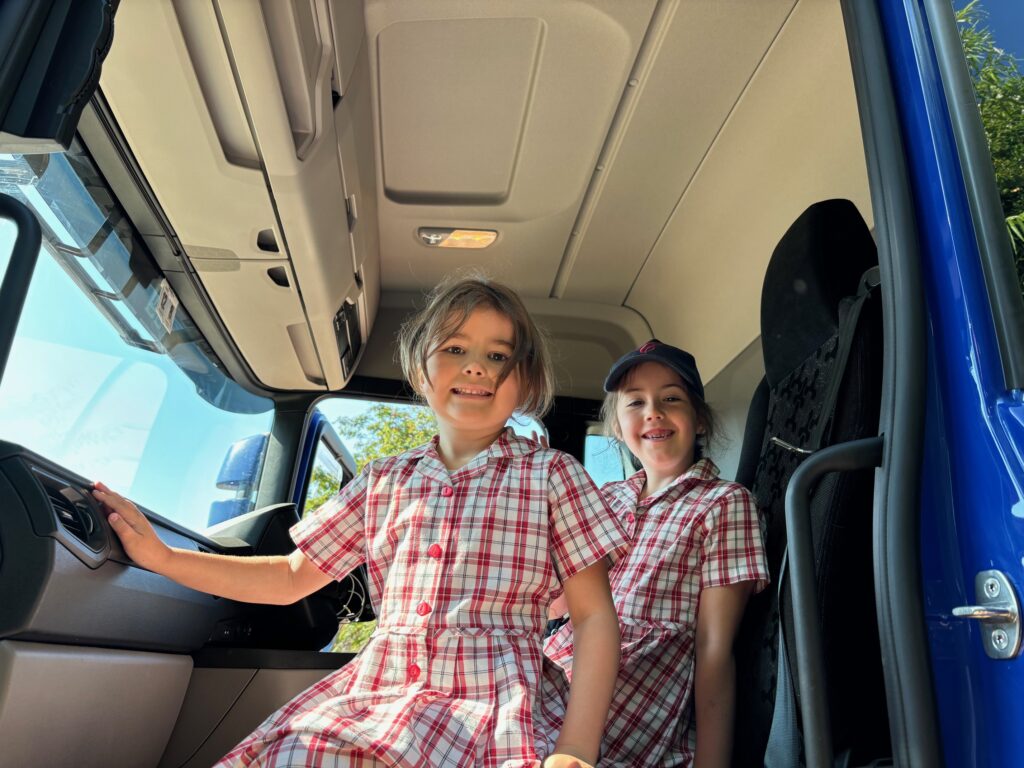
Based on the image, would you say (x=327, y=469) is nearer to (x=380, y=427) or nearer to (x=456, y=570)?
(x=380, y=427)

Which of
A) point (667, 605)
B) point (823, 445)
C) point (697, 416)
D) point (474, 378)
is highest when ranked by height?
point (697, 416)

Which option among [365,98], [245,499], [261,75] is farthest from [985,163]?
[245,499]

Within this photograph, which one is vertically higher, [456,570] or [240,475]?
[240,475]

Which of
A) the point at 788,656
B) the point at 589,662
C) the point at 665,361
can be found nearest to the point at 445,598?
the point at 589,662

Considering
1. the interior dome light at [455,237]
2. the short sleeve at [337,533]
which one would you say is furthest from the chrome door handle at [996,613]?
the interior dome light at [455,237]

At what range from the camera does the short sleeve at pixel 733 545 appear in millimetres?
1694

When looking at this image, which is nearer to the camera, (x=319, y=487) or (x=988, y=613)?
(x=988, y=613)

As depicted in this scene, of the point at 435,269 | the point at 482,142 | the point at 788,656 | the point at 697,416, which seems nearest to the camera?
the point at 788,656

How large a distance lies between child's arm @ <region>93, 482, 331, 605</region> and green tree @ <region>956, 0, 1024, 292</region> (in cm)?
124

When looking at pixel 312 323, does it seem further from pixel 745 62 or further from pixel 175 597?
pixel 745 62

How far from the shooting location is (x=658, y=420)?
209cm

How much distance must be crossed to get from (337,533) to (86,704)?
18.8 inches

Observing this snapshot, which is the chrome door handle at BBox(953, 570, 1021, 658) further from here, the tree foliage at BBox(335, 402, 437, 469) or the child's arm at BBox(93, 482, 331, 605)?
the tree foliage at BBox(335, 402, 437, 469)

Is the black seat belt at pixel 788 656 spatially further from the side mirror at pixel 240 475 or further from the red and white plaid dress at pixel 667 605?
the side mirror at pixel 240 475
